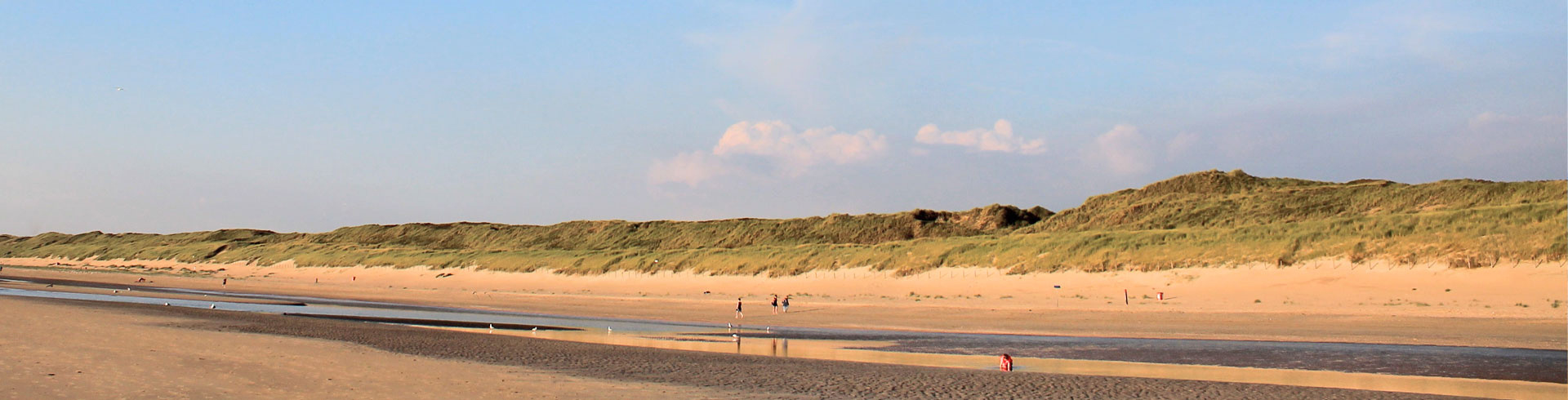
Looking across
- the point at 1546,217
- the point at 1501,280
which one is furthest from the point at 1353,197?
the point at 1501,280

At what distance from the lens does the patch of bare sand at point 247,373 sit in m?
11.6

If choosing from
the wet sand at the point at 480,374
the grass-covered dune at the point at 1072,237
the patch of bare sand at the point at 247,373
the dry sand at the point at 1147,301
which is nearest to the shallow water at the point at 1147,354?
the wet sand at the point at 480,374

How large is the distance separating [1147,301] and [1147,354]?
49.4ft

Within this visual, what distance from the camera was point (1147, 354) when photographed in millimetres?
17922

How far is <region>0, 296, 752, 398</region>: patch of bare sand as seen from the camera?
11.6 meters

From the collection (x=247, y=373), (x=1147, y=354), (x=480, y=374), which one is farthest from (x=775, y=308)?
(x=247, y=373)

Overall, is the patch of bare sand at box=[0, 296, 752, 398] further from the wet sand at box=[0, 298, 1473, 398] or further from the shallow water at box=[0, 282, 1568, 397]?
the shallow water at box=[0, 282, 1568, 397]

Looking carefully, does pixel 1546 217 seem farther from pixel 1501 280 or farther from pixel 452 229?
pixel 452 229

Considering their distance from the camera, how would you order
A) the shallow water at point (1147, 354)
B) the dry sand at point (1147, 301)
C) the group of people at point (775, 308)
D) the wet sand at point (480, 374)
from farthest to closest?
the group of people at point (775, 308), the dry sand at point (1147, 301), the shallow water at point (1147, 354), the wet sand at point (480, 374)

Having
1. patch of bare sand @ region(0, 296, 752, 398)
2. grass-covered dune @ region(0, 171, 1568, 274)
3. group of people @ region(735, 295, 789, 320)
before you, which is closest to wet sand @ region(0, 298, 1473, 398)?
patch of bare sand @ region(0, 296, 752, 398)

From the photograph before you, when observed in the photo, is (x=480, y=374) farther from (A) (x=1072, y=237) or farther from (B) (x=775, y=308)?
(A) (x=1072, y=237)

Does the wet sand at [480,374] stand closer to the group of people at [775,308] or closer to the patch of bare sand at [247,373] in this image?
the patch of bare sand at [247,373]

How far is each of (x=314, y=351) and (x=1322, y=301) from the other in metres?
28.0

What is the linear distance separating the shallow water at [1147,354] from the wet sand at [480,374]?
1212mm
